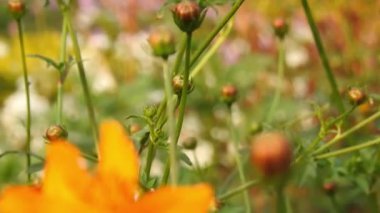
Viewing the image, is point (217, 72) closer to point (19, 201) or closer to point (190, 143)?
point (190, 143)

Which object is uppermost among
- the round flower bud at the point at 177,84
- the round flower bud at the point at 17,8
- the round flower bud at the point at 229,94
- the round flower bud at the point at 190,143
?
the round flower bud at the point at 17,8

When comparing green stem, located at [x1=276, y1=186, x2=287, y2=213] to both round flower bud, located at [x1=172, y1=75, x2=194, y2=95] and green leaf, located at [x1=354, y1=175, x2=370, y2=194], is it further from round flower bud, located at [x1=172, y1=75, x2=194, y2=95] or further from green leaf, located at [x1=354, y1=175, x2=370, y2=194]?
green leaf, located at [x1=354, y1=175, x2=370, y2=194]

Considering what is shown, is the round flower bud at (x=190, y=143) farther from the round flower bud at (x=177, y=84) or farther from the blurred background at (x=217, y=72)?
the blurred background at (x=217, y=72)

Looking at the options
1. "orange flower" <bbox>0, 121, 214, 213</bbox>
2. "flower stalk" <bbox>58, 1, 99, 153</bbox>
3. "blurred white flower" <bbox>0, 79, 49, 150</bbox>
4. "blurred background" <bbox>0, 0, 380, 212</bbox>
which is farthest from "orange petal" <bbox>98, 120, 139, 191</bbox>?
"blurred white flower" <bbox>0, 79, 49, 150</bbox>

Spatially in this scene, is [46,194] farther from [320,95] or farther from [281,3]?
[281,3]

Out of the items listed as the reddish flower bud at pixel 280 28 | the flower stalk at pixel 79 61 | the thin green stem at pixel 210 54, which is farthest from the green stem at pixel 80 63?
the reddish flower bud at pixel 280 28

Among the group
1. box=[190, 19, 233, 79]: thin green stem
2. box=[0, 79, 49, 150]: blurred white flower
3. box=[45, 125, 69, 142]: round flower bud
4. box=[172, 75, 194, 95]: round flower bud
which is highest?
box=[172, 75, 194, 95]: round flower bud

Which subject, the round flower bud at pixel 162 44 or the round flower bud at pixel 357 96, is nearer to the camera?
the round flower bud at pixel 162 44

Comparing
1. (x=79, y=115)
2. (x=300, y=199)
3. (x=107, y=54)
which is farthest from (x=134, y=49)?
(x=300, y=199)
